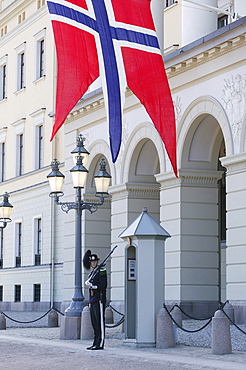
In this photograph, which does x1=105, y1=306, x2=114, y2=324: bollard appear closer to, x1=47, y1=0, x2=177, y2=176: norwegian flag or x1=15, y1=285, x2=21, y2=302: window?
x1=47, y1=0, x2=177, y2=176: norwegian flag

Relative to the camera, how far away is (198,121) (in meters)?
25.8

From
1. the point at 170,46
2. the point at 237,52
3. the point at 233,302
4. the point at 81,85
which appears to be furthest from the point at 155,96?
the point at 170,46

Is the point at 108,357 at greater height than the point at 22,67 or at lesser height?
lesser

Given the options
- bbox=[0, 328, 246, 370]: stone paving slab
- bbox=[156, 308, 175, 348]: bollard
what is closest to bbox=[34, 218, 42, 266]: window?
bbox=[0, 328, 246, 370]: stone paving slab

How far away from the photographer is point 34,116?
137 feet

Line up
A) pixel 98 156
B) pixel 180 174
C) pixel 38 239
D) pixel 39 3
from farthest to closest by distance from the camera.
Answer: pixel 39 3 → pixel 38 239 → pixel 98 156 → pixel 180 174

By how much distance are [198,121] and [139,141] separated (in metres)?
3.49

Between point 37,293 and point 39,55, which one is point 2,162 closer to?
point 39,55

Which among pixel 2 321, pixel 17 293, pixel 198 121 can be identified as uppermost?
pixel 198 121

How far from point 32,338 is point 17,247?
22255mm

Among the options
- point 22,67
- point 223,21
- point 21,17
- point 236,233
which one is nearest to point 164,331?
point 236,233

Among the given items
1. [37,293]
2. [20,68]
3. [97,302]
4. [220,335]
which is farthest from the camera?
[20,68]

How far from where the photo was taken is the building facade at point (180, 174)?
931 inches

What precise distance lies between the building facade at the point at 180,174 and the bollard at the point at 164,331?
4.68 ft
